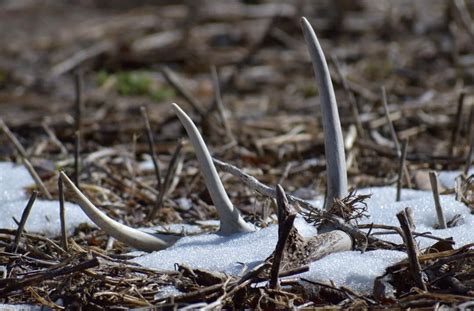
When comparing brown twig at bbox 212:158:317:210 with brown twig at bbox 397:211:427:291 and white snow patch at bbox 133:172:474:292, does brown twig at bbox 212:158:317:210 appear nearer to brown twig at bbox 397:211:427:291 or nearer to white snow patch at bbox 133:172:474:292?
white snow patch at bbox 133:172:474:292

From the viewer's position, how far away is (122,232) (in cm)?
222

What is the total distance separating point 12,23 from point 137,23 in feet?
6.85

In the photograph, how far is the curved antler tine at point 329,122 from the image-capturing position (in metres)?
2.12

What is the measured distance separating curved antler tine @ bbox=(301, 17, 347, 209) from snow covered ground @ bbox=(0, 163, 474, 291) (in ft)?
0.50

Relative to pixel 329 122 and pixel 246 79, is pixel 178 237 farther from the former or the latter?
pixel 246 79

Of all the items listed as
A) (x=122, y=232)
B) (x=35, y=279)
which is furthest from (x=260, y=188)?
(x=35, y=279)

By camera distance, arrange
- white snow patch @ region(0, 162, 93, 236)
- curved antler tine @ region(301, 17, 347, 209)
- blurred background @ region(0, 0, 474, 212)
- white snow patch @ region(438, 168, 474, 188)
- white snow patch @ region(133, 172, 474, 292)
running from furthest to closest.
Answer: blurred background @ region(0, 0, 474, 212) → white snow patch @ region(438, 168, 474, 188) → white snow patch @ region(0, 162, 93, 236) → curved antler tine @ region(301, 17, 347, 209) → white snow patch @ region(133, 172, 474, 292)

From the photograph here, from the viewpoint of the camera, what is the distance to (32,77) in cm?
625

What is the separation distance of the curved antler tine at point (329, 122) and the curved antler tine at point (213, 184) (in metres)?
0.27

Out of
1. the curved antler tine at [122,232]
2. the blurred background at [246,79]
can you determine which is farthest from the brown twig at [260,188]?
the blurred background at [246,79]

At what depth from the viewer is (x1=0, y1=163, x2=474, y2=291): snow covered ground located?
201 cm

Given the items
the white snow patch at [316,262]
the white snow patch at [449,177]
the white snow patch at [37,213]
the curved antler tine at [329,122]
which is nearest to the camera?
the white snow patch at [316,262]

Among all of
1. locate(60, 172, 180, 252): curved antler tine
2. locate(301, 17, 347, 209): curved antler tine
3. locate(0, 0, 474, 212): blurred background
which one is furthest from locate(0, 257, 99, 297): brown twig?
locate(0, 0, 474, 212): blurred background

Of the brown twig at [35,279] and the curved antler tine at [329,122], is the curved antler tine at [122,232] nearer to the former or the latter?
the brown twig at [35,279]
